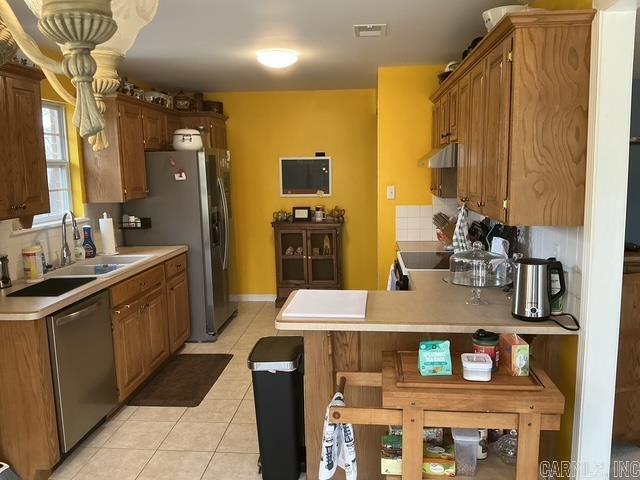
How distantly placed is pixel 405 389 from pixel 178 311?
2838 mm

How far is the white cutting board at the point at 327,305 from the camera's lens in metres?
2.16

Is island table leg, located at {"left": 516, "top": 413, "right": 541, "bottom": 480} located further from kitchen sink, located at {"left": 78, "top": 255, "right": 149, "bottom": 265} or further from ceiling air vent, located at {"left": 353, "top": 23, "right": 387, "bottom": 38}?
kitchen sink, located at {"left": 78, "top": 255, "right": 149, "bottom": 265}

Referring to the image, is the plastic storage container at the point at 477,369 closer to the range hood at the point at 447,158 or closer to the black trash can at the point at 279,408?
the black trash can at the point at 279,408

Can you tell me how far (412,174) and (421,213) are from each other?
1.15ft

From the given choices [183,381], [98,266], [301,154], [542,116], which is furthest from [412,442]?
[301,154]

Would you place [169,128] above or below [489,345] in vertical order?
above

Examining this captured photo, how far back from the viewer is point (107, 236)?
3.91 meters

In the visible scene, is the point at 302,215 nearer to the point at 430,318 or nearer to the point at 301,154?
the point at 301,154

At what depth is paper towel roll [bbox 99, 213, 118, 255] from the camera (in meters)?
3.88

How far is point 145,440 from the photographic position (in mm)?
2879

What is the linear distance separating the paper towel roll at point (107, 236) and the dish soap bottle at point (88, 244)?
0.43ft

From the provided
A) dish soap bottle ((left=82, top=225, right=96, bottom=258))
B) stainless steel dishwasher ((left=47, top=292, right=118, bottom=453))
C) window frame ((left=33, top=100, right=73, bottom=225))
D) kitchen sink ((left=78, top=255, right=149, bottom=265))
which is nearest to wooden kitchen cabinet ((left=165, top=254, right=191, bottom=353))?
kitchen sink ((left=78, top=255, right=149, bottom=265))

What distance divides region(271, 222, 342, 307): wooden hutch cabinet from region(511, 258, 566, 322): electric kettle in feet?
11.1

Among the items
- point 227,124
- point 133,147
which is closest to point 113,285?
point 133,147
